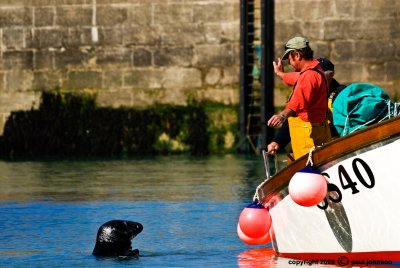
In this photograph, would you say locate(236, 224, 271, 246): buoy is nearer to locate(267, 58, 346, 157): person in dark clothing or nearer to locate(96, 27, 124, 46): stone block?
locate(267, 58, 346, 157): person in dark clothing

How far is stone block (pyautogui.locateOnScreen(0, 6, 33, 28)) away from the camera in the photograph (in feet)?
76.4

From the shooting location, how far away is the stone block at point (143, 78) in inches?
907

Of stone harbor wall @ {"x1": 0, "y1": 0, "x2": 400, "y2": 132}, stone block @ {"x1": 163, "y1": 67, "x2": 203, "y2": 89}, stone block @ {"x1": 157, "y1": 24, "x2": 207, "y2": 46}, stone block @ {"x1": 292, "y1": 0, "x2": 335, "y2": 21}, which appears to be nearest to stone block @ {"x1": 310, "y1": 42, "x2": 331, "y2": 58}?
stone harbor wall @ {"x1": 0, "y1": 0, "x2": 400, "y2": 132}

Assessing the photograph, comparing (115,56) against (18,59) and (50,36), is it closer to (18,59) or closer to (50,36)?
(50,36)

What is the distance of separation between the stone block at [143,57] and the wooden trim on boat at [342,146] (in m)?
12.5

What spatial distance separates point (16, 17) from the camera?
23.3 m

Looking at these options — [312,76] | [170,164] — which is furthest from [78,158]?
[312,76]

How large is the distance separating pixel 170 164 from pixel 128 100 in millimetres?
2199

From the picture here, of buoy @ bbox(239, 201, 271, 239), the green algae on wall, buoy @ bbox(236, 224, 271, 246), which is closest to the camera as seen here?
buoy @ bbox(239, 201, 271, 239)

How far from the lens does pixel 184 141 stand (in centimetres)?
2314

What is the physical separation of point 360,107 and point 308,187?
121cm

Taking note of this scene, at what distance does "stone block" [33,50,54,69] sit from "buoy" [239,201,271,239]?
12.8 meters

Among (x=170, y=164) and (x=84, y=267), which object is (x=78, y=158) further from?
(x=84, y=267)

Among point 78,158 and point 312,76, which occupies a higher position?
point 312,76
